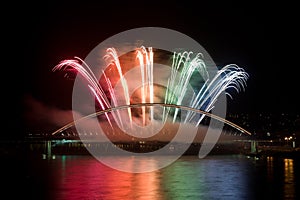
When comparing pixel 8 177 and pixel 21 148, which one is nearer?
pixel 8 177

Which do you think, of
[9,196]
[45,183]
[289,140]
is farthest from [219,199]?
[289,140]

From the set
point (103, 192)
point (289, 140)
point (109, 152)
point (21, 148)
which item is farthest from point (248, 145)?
point (103, 192)

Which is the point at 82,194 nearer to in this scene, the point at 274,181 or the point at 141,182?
the point at 141,182

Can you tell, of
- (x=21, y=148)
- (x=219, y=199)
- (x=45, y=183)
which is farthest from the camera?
(x=21, y=148)

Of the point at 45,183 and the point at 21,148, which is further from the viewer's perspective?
the point at 21,148

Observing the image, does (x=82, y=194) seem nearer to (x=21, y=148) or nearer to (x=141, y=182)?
(x=141, y=182)

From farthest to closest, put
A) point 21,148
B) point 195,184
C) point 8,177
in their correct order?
point 21,148 < point 8,177 < point 195,184

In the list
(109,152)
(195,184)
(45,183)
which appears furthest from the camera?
(109,152)

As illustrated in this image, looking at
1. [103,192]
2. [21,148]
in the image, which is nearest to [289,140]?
[21,148]

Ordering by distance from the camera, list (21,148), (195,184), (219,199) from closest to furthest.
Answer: (219,199)
(195,184)
(21,148)
